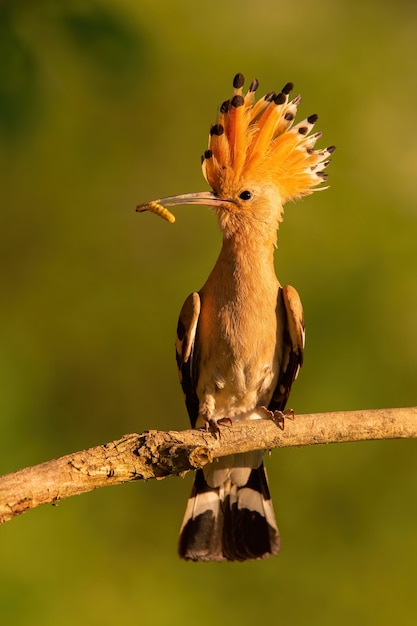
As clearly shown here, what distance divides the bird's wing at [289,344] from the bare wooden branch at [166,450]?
49 cm

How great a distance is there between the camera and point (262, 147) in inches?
A: 143

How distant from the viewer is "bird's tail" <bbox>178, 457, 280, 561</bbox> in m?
3.77

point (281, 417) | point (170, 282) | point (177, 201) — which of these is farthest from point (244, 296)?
point (170, 282)

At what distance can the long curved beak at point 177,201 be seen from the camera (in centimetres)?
343

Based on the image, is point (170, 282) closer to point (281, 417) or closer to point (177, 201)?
point (177, 201)

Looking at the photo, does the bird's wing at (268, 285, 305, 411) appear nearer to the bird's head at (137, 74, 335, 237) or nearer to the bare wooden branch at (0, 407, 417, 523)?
the bird's head at (137, 74, 335, 237)

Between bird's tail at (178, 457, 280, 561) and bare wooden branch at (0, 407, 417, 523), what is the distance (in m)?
0.69

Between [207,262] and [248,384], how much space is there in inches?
49.7

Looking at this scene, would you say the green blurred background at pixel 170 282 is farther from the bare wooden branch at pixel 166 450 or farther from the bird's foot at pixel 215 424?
the bare wooden branch at pixel 166 450

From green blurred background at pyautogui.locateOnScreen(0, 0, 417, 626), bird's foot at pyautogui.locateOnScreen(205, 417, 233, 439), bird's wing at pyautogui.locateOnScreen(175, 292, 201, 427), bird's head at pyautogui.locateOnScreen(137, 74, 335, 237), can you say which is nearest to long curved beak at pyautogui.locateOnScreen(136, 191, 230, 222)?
bird's head at pyautogui.locateOnScreen(137, 74, 335, 237)

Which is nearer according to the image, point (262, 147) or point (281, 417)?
point (281, 417)

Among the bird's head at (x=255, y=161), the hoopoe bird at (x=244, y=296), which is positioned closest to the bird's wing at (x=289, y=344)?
the hoopoe bird at (x=244, y=296)

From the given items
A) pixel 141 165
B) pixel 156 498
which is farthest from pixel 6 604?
pixel 141 165

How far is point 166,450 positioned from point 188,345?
92 cm
